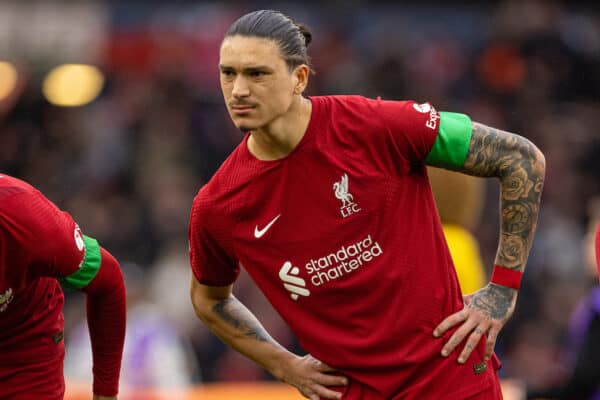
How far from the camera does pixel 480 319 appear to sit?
4.21 meters

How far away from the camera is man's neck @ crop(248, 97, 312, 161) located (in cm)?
415

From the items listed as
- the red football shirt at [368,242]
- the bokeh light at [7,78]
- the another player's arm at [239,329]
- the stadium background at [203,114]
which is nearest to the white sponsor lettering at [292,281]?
the red football shirt at [368,242]

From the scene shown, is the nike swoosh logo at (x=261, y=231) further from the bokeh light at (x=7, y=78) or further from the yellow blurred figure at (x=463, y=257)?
the bokeh light at (x=7, y=78)

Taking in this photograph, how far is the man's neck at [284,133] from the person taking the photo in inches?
163

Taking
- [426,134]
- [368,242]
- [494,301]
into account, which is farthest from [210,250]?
[494,301]

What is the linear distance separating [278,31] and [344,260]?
2.74 feet

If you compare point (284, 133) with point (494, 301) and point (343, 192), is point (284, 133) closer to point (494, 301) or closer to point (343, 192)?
point (343, 192)

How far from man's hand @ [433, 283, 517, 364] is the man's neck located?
Answer: 83cm

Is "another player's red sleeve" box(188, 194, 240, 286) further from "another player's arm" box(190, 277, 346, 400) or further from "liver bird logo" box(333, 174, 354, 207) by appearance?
"liver bird logo" box(333, 174, 354, 207)

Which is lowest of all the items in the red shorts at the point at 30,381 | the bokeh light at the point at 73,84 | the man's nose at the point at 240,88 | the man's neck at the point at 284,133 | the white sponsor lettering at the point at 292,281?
the bokeh light at the point at 73,84

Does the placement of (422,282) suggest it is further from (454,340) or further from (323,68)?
(323,68)

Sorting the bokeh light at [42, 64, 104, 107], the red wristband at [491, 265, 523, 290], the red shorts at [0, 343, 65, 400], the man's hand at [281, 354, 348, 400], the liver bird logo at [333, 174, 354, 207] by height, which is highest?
the liver bird logo at [333, 174, 354, 207]

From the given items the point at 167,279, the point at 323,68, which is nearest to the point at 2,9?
the point at 323,68

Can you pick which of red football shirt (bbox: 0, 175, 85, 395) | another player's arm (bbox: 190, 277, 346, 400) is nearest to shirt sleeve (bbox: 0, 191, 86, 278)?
red football shirt (bbox: 0, 175, 85, 395)
